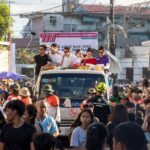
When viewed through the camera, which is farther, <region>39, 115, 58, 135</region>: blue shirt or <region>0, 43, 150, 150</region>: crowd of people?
<region>39, 115, 58, 135</region>: blue shirt

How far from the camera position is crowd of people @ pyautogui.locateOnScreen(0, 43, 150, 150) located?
566cm

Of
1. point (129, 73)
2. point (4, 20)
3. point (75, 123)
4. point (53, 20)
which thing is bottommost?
point (129, 73)

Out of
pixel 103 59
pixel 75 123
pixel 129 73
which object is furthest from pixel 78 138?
pixel 129 73

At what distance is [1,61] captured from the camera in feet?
104

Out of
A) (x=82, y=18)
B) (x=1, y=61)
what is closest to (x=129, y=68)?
(x=82, y=18)

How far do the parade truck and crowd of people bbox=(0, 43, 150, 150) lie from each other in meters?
0.84

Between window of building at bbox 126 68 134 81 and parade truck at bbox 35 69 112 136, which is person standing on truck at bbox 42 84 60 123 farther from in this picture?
window of building at bbox 126 68 134 81

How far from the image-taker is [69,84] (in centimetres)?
1820

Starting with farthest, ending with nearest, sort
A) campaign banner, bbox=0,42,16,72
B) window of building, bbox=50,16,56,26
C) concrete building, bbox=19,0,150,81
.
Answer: window of building, bbox=50,16,56,26 → concrete building, bbox=19,0,150,81 → campaign banner, bbox=0,42,16,72

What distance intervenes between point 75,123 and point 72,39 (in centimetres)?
1687

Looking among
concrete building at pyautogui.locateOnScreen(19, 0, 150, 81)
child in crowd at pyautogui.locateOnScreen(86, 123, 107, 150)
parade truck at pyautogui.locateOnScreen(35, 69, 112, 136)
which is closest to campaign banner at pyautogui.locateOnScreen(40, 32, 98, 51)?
parade truck at pyautogui.locateOnScreen(35, 69, 112, 136)

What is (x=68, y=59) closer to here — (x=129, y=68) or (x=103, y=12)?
(x=129, y=68)

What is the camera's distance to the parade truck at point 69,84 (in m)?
17.9

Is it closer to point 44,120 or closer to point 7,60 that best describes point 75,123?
point 44,120
